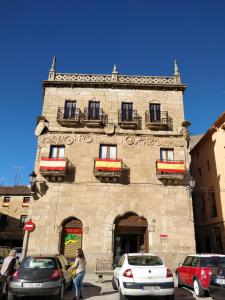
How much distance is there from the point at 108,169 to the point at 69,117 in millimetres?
5556

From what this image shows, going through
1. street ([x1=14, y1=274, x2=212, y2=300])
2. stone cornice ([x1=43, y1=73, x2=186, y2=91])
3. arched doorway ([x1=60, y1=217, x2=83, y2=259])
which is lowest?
street ([x1=14, y1=274, x2=212, y2=300])

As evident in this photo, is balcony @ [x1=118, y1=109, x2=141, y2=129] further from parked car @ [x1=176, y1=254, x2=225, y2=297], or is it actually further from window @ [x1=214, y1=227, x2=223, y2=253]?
parked car @ [x1=176, y1=254, x2=225, y2=297]

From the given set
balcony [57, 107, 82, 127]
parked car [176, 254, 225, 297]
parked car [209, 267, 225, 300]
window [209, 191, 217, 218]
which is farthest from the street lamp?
window [209, 191, 217, 218]

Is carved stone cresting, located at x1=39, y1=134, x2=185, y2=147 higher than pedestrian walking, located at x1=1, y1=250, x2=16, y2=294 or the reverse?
higher

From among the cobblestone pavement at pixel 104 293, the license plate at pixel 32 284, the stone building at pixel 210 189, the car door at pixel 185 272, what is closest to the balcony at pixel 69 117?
the stone building at pixel 210 189

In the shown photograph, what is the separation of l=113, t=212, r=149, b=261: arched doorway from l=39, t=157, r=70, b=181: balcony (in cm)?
508

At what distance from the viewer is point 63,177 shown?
1975 cm

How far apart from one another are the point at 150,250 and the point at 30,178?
31.7 feet

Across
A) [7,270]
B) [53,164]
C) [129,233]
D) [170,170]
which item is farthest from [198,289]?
[53,164]

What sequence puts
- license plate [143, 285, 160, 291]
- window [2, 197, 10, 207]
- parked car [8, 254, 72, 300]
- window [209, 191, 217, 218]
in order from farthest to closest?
window [2, 197, 10, 207] → window [209, 191, 217, 218] → parked car [8, 254, 72, 300] → license plate [143, 285, 160, 291]

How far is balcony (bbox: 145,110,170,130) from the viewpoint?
2115cm

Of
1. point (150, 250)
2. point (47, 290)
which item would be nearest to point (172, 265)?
point (150, 250)

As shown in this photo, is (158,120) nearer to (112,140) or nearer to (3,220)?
(112,140)

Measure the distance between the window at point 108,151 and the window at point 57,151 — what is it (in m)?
2.98
